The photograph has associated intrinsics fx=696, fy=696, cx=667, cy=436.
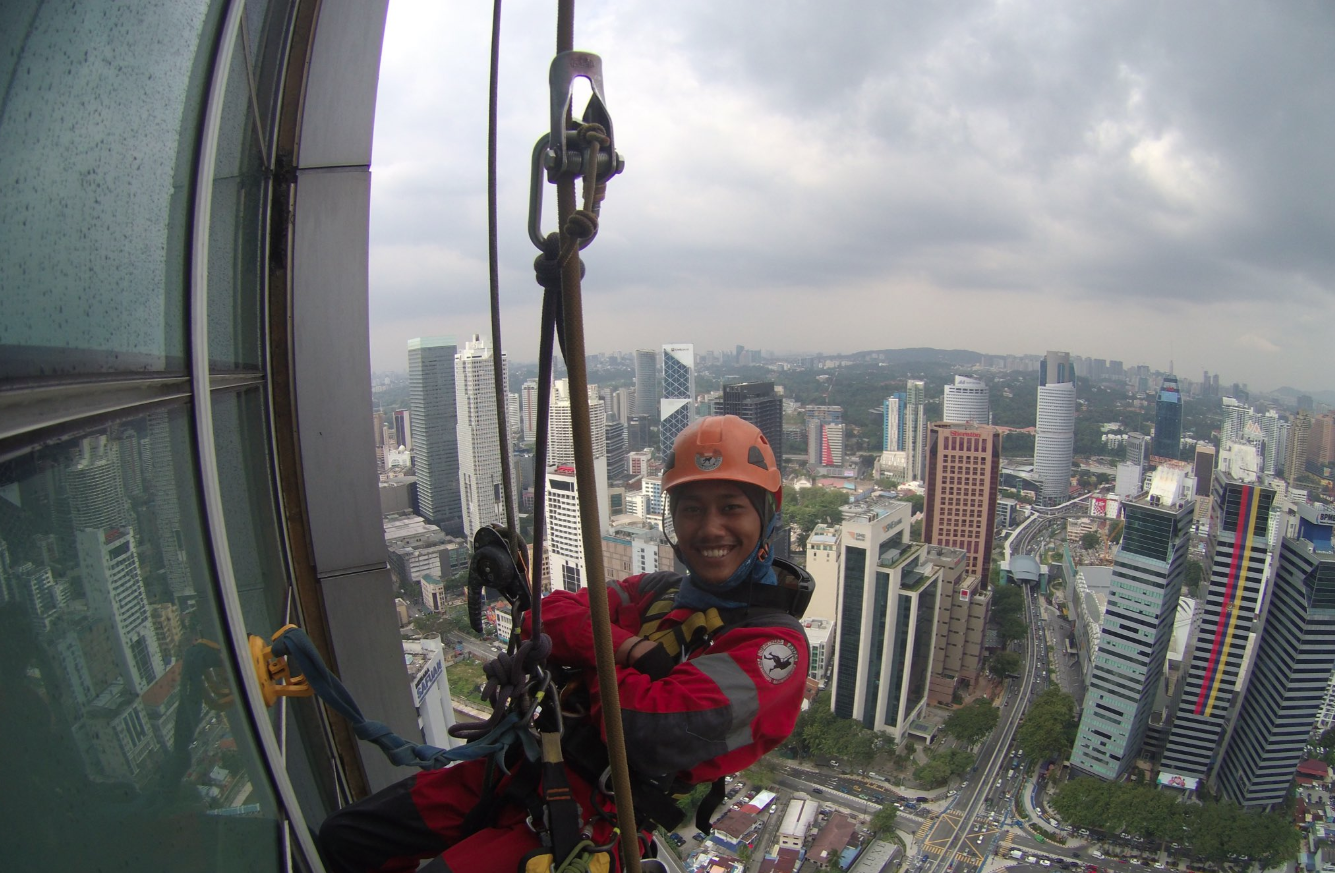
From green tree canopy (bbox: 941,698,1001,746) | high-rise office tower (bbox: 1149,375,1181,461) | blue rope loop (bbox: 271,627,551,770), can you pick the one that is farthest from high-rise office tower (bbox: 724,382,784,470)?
blue rope loop (bbox: 271,627,551,770)

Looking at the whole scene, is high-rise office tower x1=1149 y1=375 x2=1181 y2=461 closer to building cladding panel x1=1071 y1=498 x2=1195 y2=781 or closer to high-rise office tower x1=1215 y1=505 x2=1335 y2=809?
building cladding panel x1=1071 y1=498 x2=1195 y2=781

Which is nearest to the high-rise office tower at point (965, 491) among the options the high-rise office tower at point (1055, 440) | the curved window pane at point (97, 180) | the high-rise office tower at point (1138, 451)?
the high-rise office tower at point (1055, 440)

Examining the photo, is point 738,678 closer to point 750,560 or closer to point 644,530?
point 750,560

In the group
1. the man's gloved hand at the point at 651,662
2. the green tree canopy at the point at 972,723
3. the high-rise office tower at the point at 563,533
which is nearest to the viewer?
the man's gloved hand at the point at 651,662

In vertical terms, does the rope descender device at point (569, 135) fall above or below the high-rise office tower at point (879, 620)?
above

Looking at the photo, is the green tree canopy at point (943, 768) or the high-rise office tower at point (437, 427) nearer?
the green tree canopy at point (943, 768)

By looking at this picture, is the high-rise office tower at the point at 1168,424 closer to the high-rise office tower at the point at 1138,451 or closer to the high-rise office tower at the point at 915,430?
the high-rise office tower at the point at 1138,451

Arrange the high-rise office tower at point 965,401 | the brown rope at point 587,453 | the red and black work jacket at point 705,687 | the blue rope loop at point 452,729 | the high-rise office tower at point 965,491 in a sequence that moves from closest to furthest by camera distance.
A: 1. the brown rope at point 587,453
2. the blue rope loop at point 452,729
3. the red and black work jacket at point 705,687
4. the high-rise office tower at point 965,491
5. the high-rise office tower at point 965,401

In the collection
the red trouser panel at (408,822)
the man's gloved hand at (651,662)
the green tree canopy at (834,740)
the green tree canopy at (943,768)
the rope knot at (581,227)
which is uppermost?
the rope knot at (581,227)
